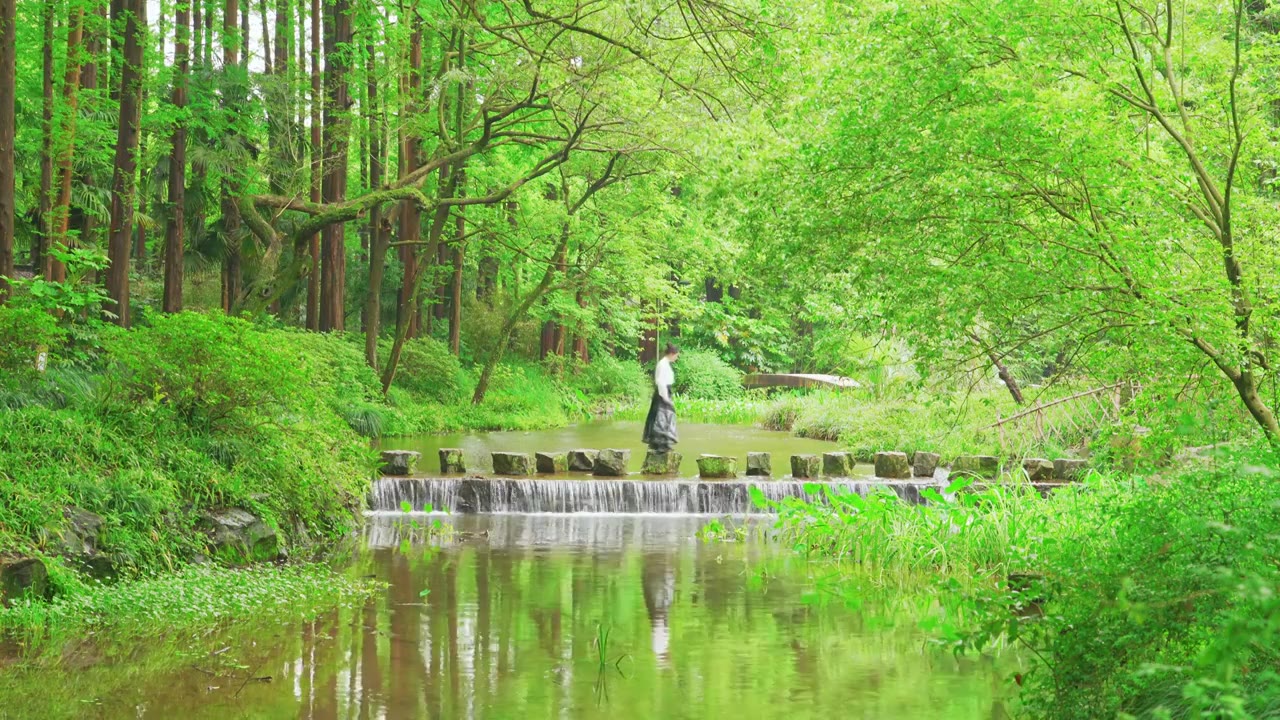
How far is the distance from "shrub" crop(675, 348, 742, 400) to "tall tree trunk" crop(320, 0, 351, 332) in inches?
523

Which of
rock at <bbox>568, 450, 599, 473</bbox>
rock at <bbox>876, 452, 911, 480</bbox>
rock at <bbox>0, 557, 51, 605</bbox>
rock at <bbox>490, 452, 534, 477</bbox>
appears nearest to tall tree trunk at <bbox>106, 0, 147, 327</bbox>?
rock at <bbox>490, 452, 534, 477</bbox>

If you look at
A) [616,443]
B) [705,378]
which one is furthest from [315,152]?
[705,378]

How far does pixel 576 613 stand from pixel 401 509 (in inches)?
239

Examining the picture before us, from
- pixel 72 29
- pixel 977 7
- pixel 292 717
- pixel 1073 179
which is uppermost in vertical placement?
pixel 72 29

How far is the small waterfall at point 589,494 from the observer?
618 inches

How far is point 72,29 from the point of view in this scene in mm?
19812

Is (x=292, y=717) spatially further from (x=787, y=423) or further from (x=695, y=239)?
(x=787, y=423)

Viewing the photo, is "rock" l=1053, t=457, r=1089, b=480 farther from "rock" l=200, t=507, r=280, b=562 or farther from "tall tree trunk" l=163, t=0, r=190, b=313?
"tall tree trunk" l=163, t=0, r=190, b=313

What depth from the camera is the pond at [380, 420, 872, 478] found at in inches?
754

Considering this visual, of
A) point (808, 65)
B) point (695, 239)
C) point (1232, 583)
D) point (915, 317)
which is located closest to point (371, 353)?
point (695, 239)

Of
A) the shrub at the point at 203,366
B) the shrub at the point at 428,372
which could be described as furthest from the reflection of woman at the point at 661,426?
the shrub at the point at 428,372

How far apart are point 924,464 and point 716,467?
3119 mm

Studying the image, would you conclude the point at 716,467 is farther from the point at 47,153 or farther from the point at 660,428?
the point at 47,153

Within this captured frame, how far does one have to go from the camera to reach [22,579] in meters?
8.63
